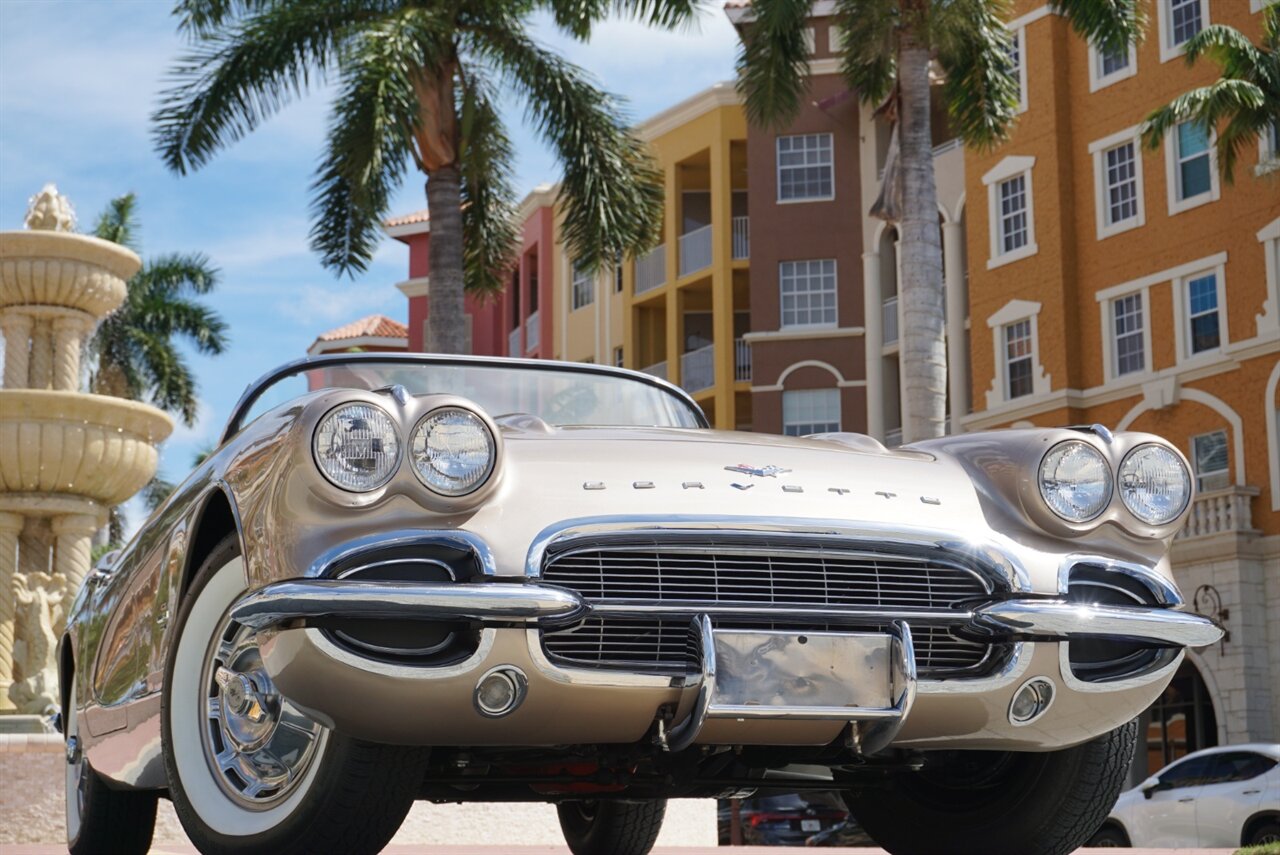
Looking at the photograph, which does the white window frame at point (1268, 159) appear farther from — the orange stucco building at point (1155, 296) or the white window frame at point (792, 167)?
the white window frame at point (792, 167)

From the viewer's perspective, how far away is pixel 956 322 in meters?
38.8

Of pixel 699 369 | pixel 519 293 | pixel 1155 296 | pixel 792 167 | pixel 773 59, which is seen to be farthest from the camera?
pixel 519 293

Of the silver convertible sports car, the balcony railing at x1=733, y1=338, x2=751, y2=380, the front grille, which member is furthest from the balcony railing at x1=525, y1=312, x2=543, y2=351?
the front grille

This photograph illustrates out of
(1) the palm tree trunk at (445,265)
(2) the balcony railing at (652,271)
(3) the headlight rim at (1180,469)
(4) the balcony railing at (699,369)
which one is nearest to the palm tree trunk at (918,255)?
(1) the palm tree trunk at (445,265)

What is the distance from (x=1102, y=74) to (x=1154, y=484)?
32.1 m

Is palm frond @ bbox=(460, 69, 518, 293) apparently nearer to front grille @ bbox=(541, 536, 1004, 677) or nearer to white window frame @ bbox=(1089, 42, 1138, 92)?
white window frame @ bbox=(1089, 42, 1138, 92)

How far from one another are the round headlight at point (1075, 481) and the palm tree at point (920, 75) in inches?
632

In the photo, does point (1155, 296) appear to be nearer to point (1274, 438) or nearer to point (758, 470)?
point (1274, 438)

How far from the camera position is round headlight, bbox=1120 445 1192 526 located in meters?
4.46

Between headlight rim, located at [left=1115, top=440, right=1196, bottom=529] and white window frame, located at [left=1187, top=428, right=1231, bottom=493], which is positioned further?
white window frame, located at [left=1187, top=428, right=1231, bottom=493]

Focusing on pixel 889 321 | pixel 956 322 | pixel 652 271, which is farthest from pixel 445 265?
pixel 652 271

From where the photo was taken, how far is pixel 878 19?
22438 mm

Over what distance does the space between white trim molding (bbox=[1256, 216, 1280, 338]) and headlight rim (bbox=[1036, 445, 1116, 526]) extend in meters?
27.7

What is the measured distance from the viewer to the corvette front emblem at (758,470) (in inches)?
167
